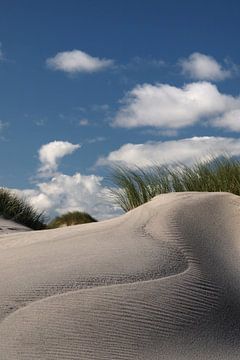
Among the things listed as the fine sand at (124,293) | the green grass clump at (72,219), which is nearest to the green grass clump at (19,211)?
the green grass clump at (72,219)

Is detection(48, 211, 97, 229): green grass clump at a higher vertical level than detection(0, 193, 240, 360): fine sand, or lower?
higher

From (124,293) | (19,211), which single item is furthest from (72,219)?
(124,293)

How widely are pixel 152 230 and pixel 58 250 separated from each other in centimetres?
67

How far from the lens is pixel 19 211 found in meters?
12.1

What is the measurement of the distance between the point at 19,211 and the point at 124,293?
9067 mm

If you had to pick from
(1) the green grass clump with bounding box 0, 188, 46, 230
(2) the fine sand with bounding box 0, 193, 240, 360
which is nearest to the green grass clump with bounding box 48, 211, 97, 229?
(1) the green grass clump with bounding box 0, 188, 46, 230

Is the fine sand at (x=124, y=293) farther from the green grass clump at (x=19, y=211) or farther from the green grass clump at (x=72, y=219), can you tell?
the green grass clump at (x=72, y=219)

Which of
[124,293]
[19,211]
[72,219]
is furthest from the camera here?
[72,219]

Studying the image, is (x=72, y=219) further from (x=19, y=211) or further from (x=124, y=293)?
(x=124, y=293)

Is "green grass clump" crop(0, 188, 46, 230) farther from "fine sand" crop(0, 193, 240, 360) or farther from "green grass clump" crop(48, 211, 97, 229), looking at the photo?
"fine sand" crop(0, 193, 240, 360)

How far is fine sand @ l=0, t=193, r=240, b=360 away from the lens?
117 inches

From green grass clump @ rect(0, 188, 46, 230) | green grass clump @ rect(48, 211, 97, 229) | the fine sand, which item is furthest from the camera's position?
green grass clump @ rect(48, 211, 97, 229)

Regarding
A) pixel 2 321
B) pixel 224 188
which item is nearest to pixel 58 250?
pixel 2 321

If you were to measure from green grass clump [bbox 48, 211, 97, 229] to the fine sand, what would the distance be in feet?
29.9
